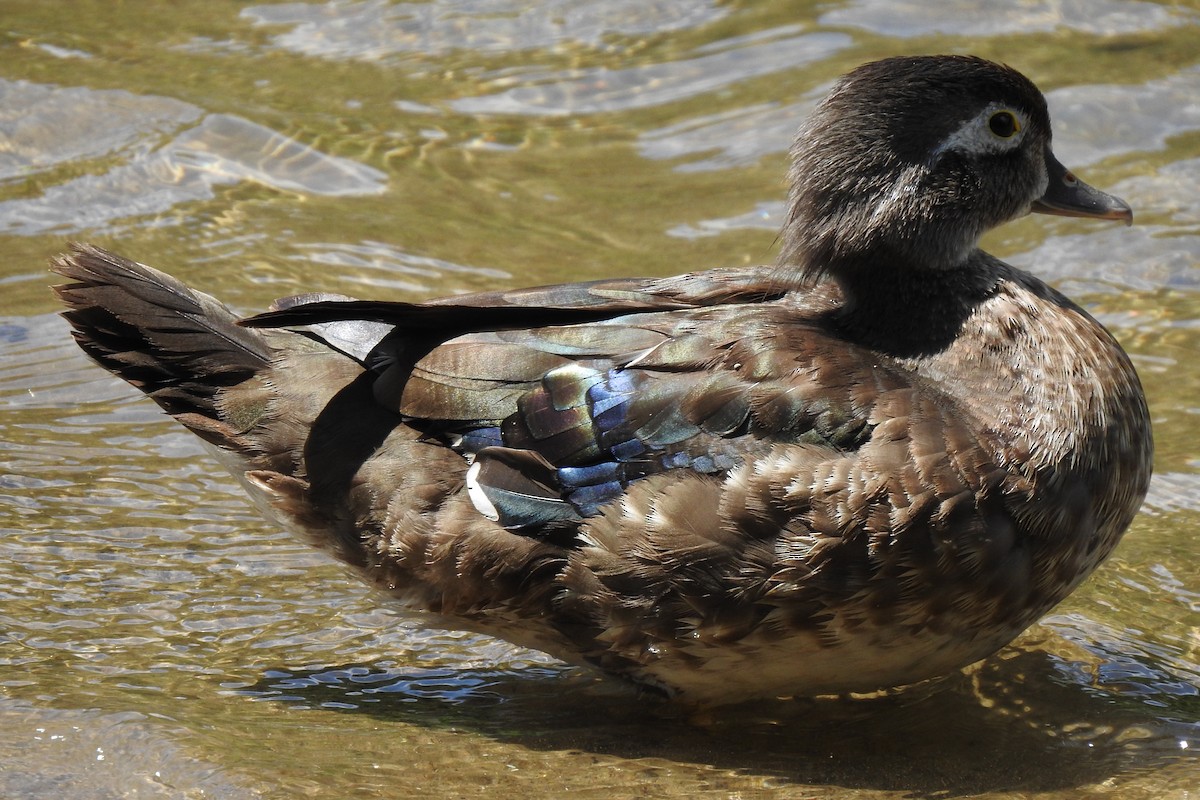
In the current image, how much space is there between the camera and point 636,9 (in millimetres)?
10156

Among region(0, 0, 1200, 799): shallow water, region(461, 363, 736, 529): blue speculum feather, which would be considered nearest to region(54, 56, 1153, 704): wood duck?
region(461, 363, 736, 529): blue speculum feather

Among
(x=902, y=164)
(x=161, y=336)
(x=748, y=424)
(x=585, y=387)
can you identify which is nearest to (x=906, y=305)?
(x=902, y=164)

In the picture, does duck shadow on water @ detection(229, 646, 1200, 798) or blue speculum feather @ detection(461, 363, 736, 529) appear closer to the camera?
duck shadow on water @ detection(229, 646, 1200, 798)

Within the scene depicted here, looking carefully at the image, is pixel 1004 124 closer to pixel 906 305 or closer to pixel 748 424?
pixel 906 305

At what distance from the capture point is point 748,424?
446 centimetres

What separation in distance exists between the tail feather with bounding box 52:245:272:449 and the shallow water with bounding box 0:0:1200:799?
0.66 m

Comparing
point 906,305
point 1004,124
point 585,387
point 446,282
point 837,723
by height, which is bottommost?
point 837,723

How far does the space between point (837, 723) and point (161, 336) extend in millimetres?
2563

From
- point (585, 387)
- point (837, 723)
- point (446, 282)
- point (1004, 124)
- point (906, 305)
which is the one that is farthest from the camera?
point (446, 282)

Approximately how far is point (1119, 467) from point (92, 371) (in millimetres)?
4351

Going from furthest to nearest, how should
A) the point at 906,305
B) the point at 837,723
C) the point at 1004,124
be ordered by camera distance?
the point at 1004,124 → the point at 906,305 → the point at 837,723

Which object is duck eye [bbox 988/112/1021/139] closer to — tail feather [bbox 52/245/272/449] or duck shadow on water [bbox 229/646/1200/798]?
duck shadow on water [bbox 229/646/1200/798]

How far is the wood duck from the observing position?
170 inches

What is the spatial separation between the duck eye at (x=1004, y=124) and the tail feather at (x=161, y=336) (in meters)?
2.57
